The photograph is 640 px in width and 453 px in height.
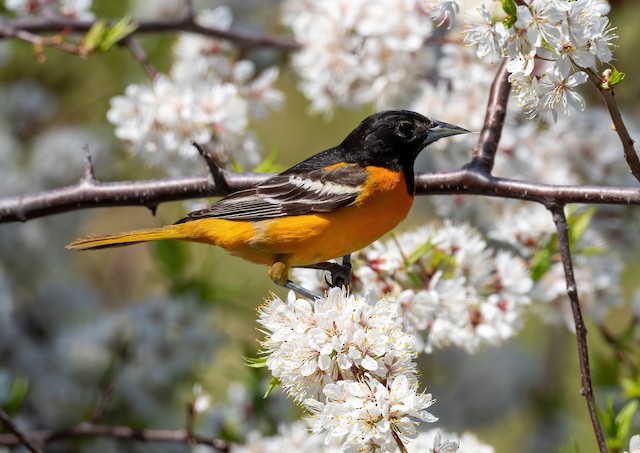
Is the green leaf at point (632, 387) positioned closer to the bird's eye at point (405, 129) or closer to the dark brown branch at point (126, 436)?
the bird's eye at point (405, 129)

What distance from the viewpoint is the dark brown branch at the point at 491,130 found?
9.48 feet

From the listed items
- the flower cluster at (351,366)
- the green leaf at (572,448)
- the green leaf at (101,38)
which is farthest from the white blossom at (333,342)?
the green leaf at (101,38)

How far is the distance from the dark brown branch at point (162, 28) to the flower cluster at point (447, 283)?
1.68 m

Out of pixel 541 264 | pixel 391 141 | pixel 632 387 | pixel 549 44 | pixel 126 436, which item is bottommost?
pixel 126 436

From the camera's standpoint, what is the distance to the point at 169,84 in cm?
400

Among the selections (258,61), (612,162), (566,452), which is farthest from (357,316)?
(258,61)

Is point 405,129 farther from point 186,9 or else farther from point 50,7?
point 50,7

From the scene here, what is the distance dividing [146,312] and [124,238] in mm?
1639

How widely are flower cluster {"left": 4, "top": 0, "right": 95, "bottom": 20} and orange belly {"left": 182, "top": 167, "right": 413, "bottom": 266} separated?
1516 mm

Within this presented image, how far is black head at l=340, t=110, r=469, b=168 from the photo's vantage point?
129 inches

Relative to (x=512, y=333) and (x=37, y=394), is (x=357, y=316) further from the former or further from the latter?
(x=37, y=394)

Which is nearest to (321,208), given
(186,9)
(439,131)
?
(439,131)

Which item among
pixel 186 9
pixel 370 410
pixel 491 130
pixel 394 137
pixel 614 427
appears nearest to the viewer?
pixel 370 410

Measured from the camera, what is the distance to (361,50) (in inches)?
177
